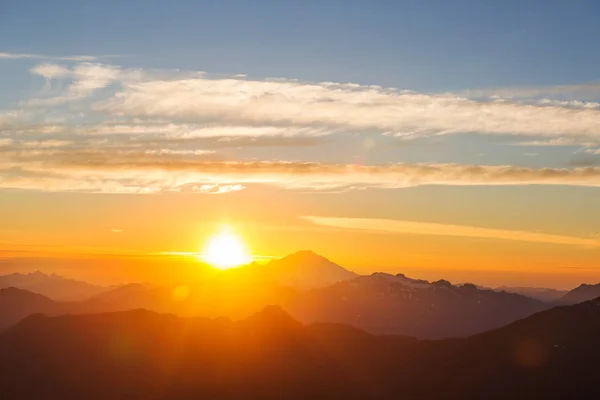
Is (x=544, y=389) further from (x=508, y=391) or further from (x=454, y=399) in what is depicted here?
(x=454, y=399)

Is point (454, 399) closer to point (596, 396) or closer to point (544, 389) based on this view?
point (544, 389)

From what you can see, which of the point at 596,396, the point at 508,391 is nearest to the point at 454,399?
the point at 508,391

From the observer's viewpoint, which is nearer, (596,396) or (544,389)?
(596,396)

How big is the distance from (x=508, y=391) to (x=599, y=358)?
2998cm

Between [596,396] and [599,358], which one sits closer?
[596,396]

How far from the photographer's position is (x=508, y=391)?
196625mm

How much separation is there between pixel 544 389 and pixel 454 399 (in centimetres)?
2646

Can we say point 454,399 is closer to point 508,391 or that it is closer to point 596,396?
point 508,391

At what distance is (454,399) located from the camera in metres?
199

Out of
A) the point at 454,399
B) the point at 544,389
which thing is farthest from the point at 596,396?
the point at 454,399

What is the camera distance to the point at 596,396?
180 metres

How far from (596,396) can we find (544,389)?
16.5 m

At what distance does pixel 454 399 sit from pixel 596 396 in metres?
40.1

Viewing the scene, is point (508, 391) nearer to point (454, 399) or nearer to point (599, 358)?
point (454, 399)
